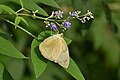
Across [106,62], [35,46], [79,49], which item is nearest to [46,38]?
[35,46]

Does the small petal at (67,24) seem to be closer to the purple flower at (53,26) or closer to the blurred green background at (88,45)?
the purple flower at (53,26)

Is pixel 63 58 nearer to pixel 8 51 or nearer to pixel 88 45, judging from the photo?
pixel 8 51

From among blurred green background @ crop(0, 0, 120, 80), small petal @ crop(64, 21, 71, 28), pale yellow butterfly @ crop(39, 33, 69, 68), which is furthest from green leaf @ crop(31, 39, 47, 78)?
blurred green background @ crop(0, 0, 120, 80)

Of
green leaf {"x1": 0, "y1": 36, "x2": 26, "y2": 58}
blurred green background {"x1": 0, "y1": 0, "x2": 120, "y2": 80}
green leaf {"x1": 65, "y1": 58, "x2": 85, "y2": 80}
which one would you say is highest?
green leaf {"x1": 0, "y1": 36, "x2": 26, "y2": 58}

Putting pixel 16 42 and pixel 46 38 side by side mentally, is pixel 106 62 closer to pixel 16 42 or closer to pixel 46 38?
pixel 16 42

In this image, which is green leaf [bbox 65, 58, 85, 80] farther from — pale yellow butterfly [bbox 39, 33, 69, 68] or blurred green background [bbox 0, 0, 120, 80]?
blurred green background [bbox 0, 0, 120, 80]
